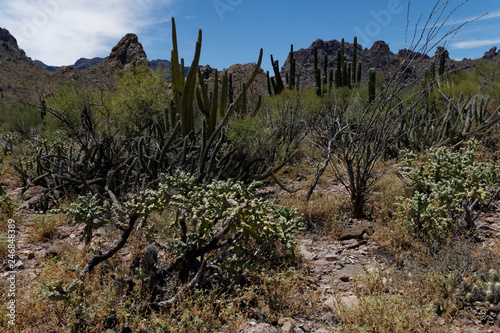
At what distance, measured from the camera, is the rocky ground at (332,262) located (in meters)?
2.57

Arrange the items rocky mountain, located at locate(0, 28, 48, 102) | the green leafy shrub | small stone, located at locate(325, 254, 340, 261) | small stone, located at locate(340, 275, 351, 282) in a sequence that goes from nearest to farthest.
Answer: small stone, located at locate(340, 275, 351, 282), the green leafy shrub, small stone, located at locate(325, 254, 340, 261), rocky mountain, located at locate(0, 28, 48, 102)

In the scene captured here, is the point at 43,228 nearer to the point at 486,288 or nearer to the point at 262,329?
the point at 262,329

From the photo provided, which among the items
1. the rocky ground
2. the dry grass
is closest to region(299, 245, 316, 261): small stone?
the rocky ground

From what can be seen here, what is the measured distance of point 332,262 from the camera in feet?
11.9

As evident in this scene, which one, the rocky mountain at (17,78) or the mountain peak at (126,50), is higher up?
the mountain peak at (126,50)

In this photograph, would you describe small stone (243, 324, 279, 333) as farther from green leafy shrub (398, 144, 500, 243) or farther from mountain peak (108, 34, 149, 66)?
mountain peak (108, 34, 149, 66)

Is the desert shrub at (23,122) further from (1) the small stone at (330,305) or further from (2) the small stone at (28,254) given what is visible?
(1) the small stone at (330,305)

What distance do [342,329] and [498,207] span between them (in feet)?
10.9

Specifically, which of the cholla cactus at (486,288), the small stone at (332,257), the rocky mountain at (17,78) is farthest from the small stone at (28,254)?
the rocky mountain at (17,78)

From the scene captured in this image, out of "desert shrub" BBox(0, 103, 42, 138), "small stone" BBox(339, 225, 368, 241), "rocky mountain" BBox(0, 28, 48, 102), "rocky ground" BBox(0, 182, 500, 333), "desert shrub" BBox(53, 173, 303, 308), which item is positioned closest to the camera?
"rocky ground" BBox(0, 182, 500, 333)

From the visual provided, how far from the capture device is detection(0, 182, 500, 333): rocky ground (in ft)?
8.43

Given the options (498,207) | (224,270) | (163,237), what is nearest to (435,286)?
(224,270)

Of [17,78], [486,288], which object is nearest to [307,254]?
[486,288]

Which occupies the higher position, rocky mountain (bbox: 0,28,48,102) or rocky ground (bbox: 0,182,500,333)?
rocky mountain (bbox: 0,28,48,102)
